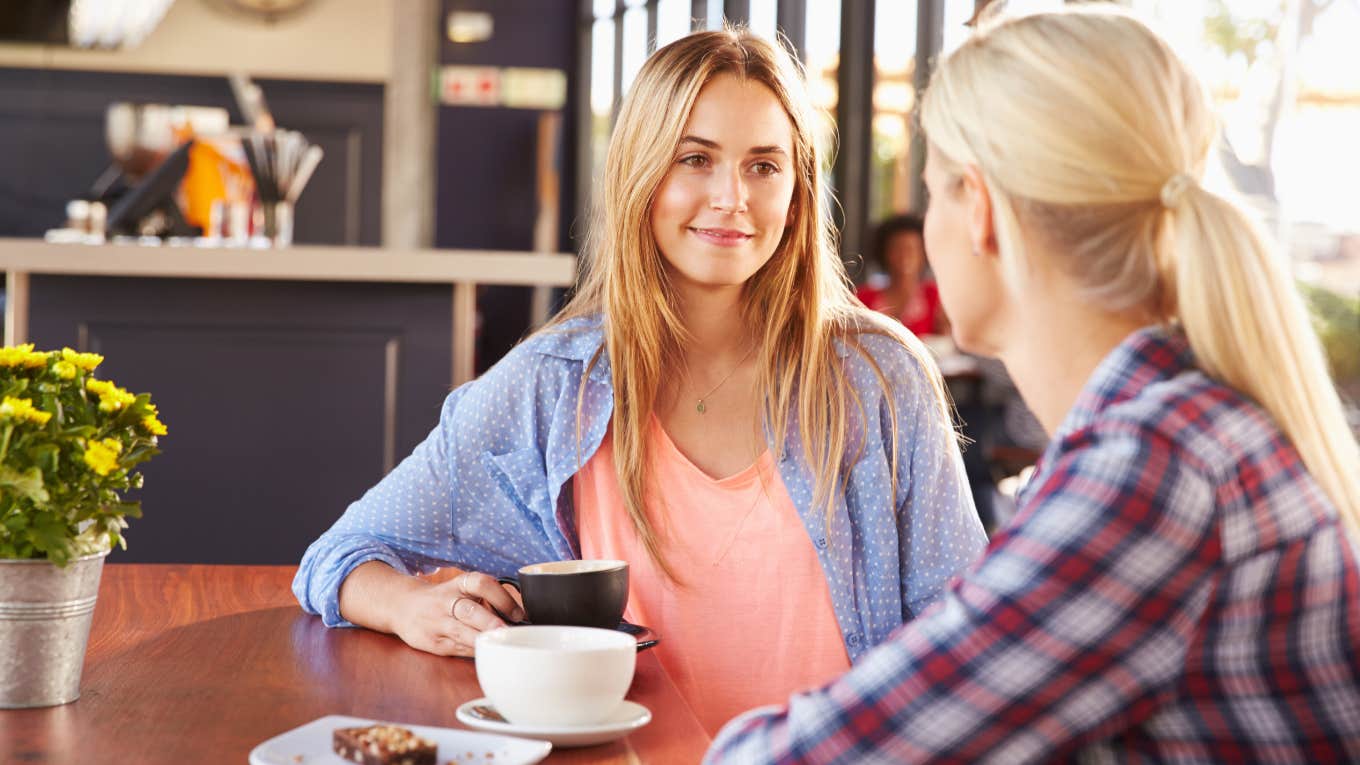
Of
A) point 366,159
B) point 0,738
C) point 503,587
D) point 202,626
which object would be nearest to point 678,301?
point 503,587

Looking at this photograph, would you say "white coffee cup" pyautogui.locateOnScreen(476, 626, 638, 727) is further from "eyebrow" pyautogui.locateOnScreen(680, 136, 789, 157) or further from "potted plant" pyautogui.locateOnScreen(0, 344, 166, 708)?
"eyebrow" pyautogui.locateOnScreen(680, 136, 789, 157)

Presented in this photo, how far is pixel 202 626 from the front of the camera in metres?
1.33

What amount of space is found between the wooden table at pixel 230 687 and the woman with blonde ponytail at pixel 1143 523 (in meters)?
0.27

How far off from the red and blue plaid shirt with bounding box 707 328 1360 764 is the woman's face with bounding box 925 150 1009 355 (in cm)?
20

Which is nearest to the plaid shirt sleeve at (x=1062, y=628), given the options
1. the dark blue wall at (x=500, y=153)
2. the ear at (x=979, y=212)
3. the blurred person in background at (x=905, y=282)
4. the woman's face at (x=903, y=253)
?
the ear at (x=979, y=212)

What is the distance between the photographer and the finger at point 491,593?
1.30 meters

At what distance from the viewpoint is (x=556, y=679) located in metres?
0.97

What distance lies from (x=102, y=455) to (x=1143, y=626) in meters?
0.66

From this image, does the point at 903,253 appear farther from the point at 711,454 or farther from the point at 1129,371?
the point at 1129,371

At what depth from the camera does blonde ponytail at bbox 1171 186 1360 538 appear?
0.83m

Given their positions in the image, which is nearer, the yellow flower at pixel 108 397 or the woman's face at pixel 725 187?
the yellow flower at pixel 108 397

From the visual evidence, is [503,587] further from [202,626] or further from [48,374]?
[48,374]

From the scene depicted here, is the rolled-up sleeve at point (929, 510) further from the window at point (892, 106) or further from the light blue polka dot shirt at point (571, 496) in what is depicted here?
the window at point (892, 106)

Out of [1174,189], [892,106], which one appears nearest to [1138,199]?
[1174,189]
